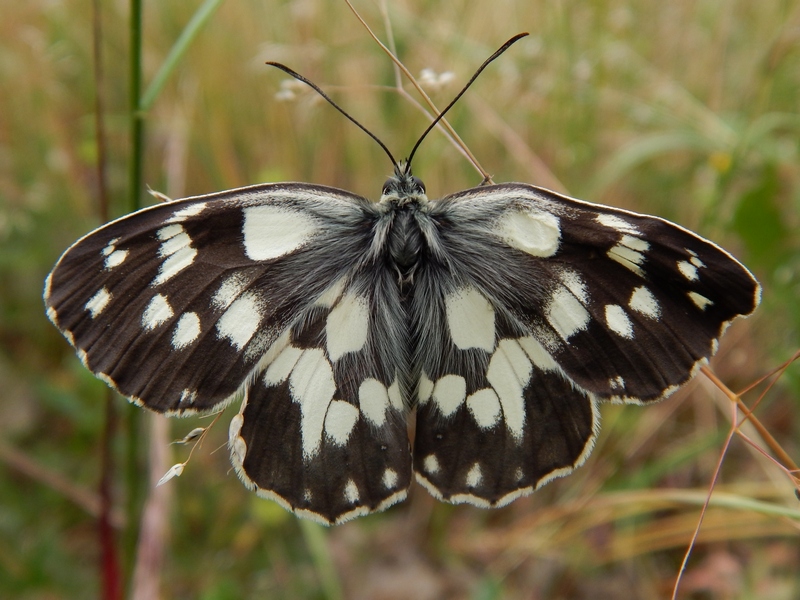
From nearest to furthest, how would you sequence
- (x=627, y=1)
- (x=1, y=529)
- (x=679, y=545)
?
(x=1, y=529) → (x=679, y=545) → (x=627, y=1)

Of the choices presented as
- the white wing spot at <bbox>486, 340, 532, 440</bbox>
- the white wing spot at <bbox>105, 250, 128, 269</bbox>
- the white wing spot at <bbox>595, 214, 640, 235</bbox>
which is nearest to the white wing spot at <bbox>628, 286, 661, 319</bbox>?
the white wing spot at <bbox>595, 214, 640, 235</bbox>

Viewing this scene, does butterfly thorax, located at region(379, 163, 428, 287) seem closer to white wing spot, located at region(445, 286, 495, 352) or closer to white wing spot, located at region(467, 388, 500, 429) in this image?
white wing spot, located at region(445, 286, 495, 352)

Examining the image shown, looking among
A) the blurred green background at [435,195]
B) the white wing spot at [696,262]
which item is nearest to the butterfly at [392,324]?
the white wing spot at [696,262]

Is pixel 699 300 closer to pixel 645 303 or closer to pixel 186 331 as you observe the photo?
pixel 645 303

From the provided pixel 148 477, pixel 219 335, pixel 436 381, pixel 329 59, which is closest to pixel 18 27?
pixel 329 59

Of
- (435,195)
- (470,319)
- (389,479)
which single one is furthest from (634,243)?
(435,195)

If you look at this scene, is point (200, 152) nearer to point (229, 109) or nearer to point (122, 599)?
point (229, 109)

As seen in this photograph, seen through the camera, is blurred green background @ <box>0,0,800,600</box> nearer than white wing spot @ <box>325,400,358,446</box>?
No
